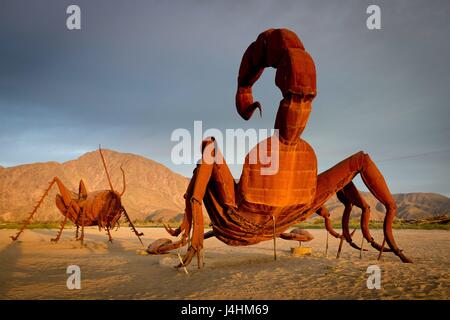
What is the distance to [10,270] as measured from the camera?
8398 millimetres

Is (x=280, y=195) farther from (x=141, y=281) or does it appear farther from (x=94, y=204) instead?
(x=94, y=204)

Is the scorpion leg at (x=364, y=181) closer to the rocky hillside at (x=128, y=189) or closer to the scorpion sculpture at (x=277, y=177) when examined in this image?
the scorpion sculpture at (x=277, y=177)

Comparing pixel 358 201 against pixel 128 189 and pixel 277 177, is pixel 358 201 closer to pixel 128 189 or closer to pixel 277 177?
pixel 277 177

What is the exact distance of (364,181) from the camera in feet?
16.9

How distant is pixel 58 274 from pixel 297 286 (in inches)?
248

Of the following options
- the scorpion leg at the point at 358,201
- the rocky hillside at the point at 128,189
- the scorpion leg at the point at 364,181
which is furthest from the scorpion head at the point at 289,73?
the rocky hillside at the point at 128,189

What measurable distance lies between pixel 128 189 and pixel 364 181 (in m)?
107

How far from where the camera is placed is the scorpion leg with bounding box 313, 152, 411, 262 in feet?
16.9

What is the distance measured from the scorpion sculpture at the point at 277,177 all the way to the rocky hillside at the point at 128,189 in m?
64.8

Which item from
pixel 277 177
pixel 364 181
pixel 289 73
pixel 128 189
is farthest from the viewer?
pixel 128 189

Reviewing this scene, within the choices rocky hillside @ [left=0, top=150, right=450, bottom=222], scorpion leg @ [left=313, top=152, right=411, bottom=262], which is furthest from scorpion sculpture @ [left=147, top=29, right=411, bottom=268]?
rocky hillside @ [left=0, top=150, right=450, bottom=222]

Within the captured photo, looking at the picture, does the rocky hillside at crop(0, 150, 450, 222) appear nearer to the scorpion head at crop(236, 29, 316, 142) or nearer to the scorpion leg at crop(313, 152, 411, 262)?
the scorpion leg at crop(313, 152, 411, 262)

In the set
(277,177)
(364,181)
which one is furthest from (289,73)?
(364,181)

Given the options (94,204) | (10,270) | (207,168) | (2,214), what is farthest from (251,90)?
(2,214)
